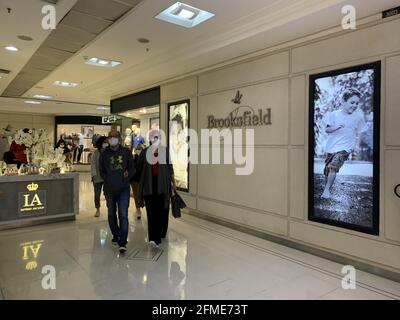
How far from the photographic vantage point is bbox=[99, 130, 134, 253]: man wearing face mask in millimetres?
4027

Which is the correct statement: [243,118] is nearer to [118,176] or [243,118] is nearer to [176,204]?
[176,204]

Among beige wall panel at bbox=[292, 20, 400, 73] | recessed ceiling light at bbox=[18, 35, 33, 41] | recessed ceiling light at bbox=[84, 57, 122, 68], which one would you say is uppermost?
recessed ceiling light at bbox=[84, 57, 122, 68]

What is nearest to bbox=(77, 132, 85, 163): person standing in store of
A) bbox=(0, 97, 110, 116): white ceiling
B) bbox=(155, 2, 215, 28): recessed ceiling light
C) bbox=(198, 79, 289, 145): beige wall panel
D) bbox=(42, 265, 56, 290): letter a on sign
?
bbox=(0, 97, 110, 116): white ceiling

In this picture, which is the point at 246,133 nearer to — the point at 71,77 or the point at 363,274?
the point at 363,274

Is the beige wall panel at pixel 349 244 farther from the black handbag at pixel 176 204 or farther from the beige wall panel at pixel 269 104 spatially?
the black handbag at pixel 176 204

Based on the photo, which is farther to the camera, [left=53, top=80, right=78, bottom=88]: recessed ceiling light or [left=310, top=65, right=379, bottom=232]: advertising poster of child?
[left=53, top=80, right=78, bottom=88]: recessed ceiling light

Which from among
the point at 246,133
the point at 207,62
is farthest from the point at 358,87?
the point at 207,62

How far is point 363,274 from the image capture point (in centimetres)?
357

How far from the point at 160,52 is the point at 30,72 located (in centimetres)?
373

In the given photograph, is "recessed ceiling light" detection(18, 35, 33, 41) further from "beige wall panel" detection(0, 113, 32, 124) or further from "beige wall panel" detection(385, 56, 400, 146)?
"beige wall panel" detection(0, 113, 32, 124)

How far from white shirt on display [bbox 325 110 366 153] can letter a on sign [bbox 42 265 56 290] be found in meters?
3.56

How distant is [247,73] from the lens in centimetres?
518

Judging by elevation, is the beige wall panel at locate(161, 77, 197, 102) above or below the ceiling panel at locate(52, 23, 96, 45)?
below
